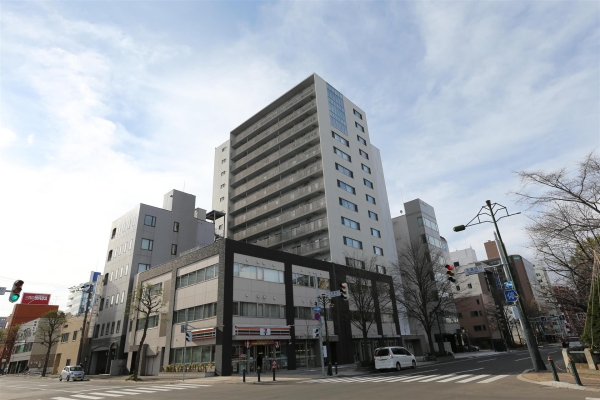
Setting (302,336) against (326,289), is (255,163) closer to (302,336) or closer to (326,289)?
(326,289)

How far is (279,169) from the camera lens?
192 ft

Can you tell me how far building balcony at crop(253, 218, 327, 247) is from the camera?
4897 cm

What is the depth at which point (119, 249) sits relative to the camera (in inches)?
2109

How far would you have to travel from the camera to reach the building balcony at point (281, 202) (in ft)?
170

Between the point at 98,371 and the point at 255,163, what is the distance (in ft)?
134

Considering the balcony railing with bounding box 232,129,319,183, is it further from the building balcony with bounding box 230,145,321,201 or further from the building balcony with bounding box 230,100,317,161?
the building balcony with bounding box 230,100,317,161

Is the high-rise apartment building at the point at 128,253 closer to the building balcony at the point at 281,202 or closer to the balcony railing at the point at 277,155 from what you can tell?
the building balcony at the point at 281,202

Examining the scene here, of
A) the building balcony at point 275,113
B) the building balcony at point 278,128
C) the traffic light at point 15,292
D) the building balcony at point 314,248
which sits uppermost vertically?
the building balcony at point 275,113

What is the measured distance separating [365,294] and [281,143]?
31590 mm

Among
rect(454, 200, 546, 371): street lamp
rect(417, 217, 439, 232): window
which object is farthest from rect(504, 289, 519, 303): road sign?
rect(417, 217, 439, 232): window

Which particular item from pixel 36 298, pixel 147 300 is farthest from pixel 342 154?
pixel 36 298

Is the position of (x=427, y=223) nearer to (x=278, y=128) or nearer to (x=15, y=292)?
(x=278, y=128)

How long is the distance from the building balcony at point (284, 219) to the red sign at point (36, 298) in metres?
76.3

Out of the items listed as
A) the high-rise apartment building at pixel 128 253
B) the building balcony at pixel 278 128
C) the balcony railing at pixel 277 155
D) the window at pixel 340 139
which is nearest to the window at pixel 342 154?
the window at pixel 340 139
